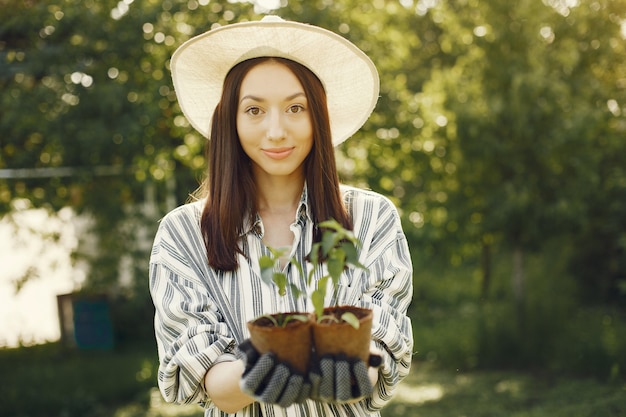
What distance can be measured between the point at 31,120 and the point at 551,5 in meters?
3.85

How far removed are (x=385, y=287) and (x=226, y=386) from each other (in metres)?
0.45

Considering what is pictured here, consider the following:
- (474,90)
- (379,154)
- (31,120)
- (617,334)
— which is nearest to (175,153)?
(31,120)

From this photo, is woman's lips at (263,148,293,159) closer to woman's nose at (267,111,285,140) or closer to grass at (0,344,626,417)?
woman's nose at (267,111,285,140)

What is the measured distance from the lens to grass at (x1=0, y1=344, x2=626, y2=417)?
471 centimetres

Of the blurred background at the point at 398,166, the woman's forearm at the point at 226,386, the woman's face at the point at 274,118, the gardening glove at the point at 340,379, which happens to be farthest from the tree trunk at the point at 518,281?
the gardening glove at the point at 340,379

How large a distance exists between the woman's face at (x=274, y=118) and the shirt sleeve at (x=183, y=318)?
0.87ft

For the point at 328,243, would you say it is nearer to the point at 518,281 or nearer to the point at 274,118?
the point at 274,118

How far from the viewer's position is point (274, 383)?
4.22 feet

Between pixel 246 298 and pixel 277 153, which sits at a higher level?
pixel 277 153

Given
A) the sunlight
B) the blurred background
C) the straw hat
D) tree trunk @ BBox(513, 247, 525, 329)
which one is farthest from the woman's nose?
tree trunk @ BBox(513, 247, 525, 329)

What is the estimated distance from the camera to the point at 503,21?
219 inches

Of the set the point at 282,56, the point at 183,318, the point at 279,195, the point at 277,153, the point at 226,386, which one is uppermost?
the point at 282,56

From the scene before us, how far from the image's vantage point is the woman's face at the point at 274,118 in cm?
182

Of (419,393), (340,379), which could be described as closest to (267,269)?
(340,379)
